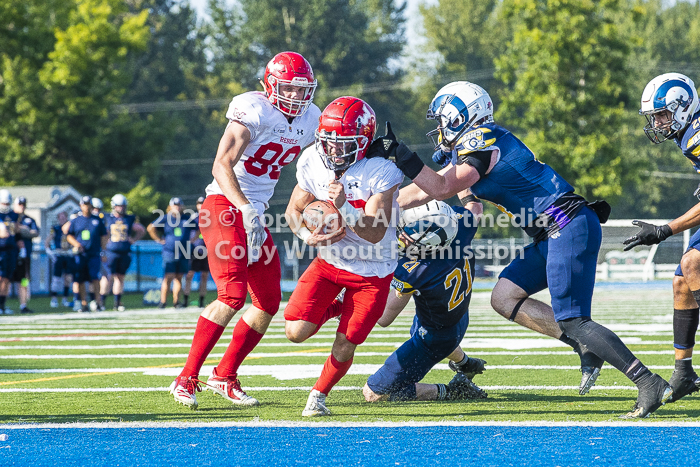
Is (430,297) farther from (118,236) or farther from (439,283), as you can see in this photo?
(118,236)

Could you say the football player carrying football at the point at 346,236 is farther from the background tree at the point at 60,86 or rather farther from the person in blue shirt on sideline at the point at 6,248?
the background tree at the point at 60,86

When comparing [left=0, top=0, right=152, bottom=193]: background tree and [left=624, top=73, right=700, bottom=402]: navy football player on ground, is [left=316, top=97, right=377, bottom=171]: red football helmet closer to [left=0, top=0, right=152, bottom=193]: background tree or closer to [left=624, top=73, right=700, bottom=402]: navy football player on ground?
[left=624, top=73, right=700, bottom=402]: navy football player on ground

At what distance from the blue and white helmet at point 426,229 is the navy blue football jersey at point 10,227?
9058 mm

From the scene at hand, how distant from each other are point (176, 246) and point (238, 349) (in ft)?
27.7

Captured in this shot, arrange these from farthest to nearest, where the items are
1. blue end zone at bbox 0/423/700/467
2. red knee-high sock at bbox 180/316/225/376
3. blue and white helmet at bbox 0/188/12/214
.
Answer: blue and white helmet at bbox 0/188/12/214, red knee-high sock at bbox 180/316/225/376, blue end zone at bbox 0/423/700/467

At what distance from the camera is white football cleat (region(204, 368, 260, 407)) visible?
15.1 ft

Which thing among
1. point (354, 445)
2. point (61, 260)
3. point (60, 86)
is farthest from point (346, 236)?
point (60, 86)

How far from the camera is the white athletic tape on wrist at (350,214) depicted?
4281 millimetres

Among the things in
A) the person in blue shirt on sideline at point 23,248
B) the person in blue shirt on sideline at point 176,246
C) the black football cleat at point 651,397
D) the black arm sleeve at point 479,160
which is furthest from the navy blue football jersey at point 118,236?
the black football cleat at point 651,397

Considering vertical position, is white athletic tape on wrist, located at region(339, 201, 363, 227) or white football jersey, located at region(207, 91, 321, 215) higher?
white football jersey, located at region(207, 91, 321, 215)

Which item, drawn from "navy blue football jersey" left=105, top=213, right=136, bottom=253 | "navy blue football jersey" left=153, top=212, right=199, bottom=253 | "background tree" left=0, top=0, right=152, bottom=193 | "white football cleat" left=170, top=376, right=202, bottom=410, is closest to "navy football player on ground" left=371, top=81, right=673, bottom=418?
"white football cleat" left=170, top=376, right=202, bottom=410

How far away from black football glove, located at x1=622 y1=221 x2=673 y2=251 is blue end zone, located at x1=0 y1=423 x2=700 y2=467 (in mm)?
1012

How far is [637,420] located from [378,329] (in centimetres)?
601

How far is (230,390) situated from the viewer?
15.5ft
